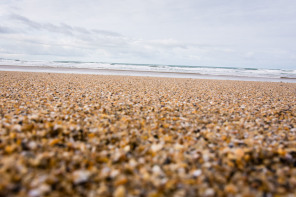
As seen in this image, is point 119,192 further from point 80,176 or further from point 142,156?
point 142,156

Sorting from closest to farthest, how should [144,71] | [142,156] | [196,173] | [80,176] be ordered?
[80,176]
[196,173]
[142,156]
[144,71]

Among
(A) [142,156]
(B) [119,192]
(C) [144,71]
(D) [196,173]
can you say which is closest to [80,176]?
(B) [119,192]

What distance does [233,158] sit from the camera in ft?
8.89

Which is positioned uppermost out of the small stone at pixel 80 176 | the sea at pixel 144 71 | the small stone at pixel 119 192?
the sea at pixel 144 71

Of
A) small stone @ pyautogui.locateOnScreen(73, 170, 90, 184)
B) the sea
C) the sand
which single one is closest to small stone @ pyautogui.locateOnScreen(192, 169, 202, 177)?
the sand

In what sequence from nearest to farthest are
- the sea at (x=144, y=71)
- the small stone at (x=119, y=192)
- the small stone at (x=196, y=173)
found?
the small stone at (x=119, y=192)
the small stone at (x=196, y=173)
the sea at (x=144, y=71)

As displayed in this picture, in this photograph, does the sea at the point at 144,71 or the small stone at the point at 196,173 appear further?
the sea at the point at 144,71

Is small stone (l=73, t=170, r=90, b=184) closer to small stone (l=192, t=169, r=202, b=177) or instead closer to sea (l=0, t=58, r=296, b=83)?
small stone (l=192, t=169, r=202, b=177)

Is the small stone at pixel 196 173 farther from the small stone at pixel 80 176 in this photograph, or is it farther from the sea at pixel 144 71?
the sea at pixel 144 71

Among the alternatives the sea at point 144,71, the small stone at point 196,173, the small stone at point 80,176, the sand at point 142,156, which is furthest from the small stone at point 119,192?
the sea at point 144,71

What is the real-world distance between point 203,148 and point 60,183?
232cm

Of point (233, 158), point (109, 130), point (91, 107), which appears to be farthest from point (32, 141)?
point (233, 158)

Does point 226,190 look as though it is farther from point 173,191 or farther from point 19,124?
point 19,124

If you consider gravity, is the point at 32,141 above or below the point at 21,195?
above
